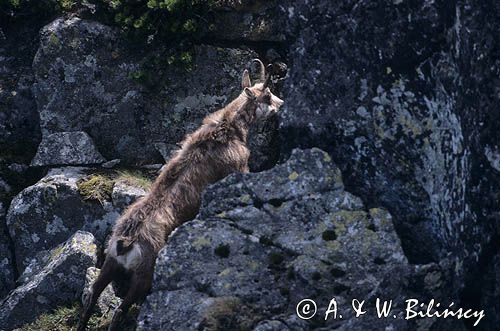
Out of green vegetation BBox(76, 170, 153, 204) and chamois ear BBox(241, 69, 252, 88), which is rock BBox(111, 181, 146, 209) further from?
chamois ear BBox(241, 69, 252, 88)

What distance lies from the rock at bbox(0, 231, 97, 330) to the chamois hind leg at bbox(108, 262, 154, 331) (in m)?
1.12

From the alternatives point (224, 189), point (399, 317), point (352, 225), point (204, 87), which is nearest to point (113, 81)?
point (204, 87)

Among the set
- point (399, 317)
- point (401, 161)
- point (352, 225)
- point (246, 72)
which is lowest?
point (399, 317)

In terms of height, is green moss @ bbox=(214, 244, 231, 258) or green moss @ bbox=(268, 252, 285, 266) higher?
green moss @ bbox=(214, 244, 231, 258)

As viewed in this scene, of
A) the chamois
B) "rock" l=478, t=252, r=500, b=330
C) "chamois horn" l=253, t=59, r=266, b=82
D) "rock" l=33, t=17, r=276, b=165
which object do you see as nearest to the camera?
"rock" l=478, t=252, r=500, b=330

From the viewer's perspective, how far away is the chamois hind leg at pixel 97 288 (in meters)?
10.4

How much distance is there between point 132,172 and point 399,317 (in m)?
5.84

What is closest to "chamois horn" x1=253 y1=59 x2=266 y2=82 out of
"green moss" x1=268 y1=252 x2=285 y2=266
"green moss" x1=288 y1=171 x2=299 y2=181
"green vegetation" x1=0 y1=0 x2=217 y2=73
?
"green vegetation" x1=0 y1=0 x2=217 y2=73

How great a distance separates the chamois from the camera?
34.0ft

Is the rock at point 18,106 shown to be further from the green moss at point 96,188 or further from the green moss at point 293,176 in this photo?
the green moss at point 293,176

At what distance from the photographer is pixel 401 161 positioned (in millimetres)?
Result: 9047

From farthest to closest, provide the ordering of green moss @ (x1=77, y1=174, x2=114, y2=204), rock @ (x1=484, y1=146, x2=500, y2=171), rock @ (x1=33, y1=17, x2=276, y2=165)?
1. rock @ (x1=33, y1=17, x2=276, y2=165)
2. green moss @ (x1=77, y1=174, x2=114, y2=204)
3. rock @ (x1=484, y1=146, x2=500, y2=171)

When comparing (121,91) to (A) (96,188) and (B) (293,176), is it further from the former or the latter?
(B) (293,176)

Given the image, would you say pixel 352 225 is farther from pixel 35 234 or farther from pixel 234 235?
pixel 35 234
